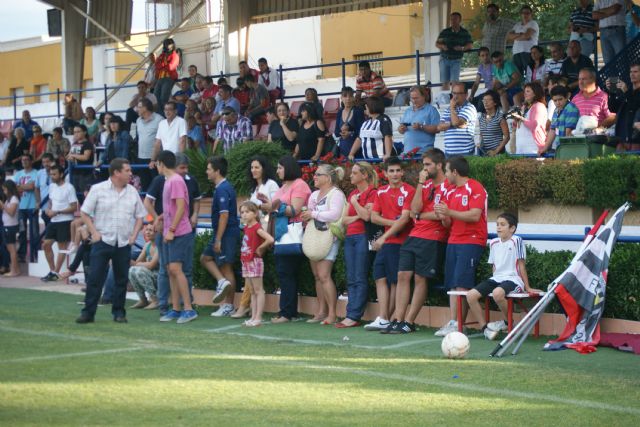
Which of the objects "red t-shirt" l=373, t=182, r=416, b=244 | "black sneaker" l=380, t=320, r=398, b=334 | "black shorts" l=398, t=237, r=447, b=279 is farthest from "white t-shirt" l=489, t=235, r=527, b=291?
"red t-shirt" l=373, t=182, r=416, b=244

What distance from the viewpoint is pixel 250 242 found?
44.3ft

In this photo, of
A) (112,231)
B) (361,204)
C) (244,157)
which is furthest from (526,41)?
(112,231)

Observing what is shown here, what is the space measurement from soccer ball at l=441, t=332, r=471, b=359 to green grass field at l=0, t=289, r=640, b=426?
0.29 ft

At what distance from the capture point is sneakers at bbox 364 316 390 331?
1237cm

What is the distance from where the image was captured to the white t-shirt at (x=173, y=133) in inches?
757

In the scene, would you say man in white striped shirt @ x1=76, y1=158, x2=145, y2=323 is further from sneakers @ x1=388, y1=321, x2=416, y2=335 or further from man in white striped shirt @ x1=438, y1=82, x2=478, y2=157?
man in white striped shirt @ x1=438, y1=82, x2=478, y2=157

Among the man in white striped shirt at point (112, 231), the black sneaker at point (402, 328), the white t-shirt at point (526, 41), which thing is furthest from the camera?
the white t-shirt at point (526, 41)

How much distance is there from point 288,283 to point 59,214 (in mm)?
7091

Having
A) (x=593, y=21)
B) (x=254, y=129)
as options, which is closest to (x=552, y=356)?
(x=593, y=21)

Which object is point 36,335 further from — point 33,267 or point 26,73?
point 26,73

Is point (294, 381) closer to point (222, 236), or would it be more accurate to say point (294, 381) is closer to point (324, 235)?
point (324, 235)

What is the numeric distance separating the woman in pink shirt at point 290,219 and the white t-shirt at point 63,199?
6.70 metres

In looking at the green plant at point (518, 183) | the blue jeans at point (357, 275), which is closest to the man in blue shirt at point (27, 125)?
the green plant at point (518, 183)

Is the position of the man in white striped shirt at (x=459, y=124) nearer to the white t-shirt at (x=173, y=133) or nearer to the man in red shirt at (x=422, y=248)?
the man in red shirt at (x=422, y=248)
